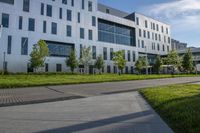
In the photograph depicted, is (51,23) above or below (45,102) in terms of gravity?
above

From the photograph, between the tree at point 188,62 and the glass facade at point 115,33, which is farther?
the glass facade at point 115,33

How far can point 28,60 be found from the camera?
4791 centimetres

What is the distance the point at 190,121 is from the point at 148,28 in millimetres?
77857

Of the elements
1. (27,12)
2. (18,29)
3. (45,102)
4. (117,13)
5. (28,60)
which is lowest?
(45,102)

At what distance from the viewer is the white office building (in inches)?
1841

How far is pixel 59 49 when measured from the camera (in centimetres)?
5478

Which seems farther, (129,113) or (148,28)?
(148,28)

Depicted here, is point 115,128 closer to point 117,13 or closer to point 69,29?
point 69,29

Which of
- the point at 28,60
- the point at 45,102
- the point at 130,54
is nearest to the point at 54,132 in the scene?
the point at 45,102

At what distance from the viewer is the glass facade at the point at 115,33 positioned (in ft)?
218

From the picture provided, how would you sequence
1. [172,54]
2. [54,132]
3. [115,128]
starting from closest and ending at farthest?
[54,132]
[115,128]
[172,54]

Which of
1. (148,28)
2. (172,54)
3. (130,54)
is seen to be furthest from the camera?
(148,28)

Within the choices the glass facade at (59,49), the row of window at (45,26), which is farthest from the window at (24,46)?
the glass facade at (59,49)

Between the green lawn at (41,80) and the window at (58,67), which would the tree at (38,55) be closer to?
the window at (58,67)
